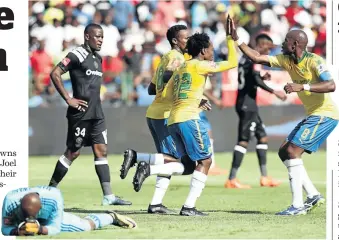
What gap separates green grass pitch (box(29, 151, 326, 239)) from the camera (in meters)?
11.1

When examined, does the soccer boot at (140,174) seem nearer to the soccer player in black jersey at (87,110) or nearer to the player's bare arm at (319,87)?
the soccer player in black jersey at (87,110)

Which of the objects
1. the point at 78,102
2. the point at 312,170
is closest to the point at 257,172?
the point at 312,170

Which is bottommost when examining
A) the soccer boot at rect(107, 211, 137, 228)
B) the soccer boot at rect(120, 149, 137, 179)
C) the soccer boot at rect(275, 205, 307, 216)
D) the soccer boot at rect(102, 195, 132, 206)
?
the soccer boot at rect(102, 195, 132, 206)

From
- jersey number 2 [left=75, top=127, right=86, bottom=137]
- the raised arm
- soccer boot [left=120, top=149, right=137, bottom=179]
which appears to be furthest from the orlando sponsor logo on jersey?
the raised arm

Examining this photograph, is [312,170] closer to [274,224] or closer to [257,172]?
[257,172]

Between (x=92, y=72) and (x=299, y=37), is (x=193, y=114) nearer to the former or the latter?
(x=299, y=37)

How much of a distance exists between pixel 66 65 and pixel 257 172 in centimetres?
701

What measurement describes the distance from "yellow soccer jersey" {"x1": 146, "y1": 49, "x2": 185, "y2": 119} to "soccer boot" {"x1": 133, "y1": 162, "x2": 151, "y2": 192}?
1.10 m

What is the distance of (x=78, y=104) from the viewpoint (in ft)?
46.5

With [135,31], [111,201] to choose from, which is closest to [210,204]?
[111,201]

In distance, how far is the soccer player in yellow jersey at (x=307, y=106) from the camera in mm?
12805

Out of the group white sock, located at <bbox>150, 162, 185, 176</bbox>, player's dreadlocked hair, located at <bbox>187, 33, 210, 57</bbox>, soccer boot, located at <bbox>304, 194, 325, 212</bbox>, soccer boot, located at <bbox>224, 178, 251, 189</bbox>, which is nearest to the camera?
player's dreadlocked hair, located at <bbox>187, 33, 210, 57</bbox>

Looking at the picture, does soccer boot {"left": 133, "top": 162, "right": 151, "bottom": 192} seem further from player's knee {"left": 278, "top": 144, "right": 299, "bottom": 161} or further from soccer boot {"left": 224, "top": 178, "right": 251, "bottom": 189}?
soccer boot {"left": 224, "top": 178, "right": 251, "bottom": 189}

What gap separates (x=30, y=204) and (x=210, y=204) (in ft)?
15.9
